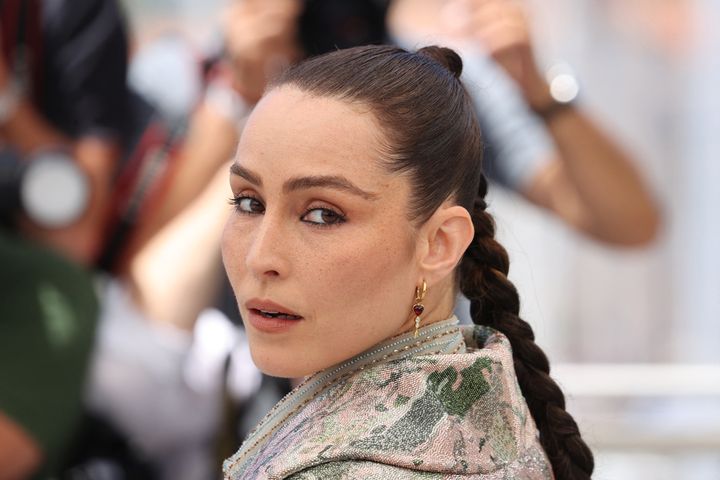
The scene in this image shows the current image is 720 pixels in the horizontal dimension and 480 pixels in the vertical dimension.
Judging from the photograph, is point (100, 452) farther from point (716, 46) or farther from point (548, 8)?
point (716, 46)

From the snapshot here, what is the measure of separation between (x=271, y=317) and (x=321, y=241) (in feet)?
0.23

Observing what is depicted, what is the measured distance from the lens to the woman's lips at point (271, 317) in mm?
850

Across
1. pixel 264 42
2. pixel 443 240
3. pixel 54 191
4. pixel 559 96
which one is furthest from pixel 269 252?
pixel 54 191

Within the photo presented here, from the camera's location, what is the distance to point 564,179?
2.16m

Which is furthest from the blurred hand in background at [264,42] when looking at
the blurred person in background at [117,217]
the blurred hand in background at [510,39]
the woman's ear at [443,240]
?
the woman's ear at [443,240]

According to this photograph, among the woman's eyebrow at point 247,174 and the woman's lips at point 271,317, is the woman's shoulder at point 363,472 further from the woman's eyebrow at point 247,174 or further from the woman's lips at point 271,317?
the woman's eyebrow at point 247,174

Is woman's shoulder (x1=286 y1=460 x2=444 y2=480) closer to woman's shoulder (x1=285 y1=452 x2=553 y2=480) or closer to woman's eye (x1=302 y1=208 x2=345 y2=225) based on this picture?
woman's shoulder (x1=285 y1=452 x2=553 y2=480)

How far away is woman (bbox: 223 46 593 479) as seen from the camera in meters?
0.82

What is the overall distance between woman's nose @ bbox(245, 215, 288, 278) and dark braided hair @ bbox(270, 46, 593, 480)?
97mm

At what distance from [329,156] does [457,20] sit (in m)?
1.40

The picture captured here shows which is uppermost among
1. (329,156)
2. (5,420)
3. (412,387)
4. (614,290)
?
(614,290)

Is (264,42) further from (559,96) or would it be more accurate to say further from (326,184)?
(326,184)

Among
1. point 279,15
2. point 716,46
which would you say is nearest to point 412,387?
point 279,15

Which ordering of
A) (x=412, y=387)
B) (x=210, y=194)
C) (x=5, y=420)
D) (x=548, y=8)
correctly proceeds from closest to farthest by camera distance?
1. (x=412, y=387)
2. (x=5, y=420)
3. (x=210, y=194)
4. (x=548, y=8)
